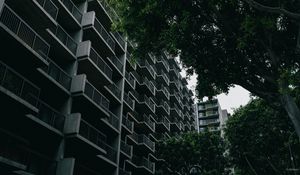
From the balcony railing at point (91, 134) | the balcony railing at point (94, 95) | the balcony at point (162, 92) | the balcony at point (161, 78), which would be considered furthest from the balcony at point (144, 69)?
the balcony railing at point (91, 134)

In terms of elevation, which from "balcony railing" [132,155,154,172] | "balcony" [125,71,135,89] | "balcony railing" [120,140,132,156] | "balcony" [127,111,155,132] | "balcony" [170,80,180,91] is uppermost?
"balcony" [170,80,180,91]

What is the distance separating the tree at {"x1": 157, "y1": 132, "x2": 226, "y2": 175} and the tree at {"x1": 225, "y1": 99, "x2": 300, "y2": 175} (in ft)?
6.93

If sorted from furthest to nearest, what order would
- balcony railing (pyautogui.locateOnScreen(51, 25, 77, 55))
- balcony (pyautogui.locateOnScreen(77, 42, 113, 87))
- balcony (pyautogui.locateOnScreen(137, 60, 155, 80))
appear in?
balcony (pyautogui.locateOnScreen(137, 60, 155, 80))
balcony (pyautogui.locateOnScreen(77, 42, 113, 87))
balcony railing (pyautogui.locateOnScreen(51, 25, 77, 55))

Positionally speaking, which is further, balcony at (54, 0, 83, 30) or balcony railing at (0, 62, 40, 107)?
balcony at (54, 0, 83, 30)

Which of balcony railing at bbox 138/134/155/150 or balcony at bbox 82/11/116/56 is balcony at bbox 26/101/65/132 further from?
balcony railing at bbox 138/134/155/150

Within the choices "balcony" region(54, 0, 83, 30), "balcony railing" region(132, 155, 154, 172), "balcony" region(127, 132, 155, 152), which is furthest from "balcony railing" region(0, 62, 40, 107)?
"balcony railing" region(132, 155, 154, 172)

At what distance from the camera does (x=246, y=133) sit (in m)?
27.3

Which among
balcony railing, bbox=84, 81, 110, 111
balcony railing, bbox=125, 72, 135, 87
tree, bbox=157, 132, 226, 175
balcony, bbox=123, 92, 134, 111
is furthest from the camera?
balcony railing, bbox=125, 72, 135, 87

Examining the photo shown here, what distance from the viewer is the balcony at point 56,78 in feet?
65.6

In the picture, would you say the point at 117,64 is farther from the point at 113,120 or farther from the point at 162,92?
the point at 162,92

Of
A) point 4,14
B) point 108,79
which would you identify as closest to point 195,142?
point 108,79

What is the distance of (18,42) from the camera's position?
16578 mm

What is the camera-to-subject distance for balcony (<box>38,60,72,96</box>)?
2000cm

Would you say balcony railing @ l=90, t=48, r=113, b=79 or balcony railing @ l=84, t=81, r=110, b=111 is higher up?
balcony railing @ l=90, t=48, r=113, b=79
